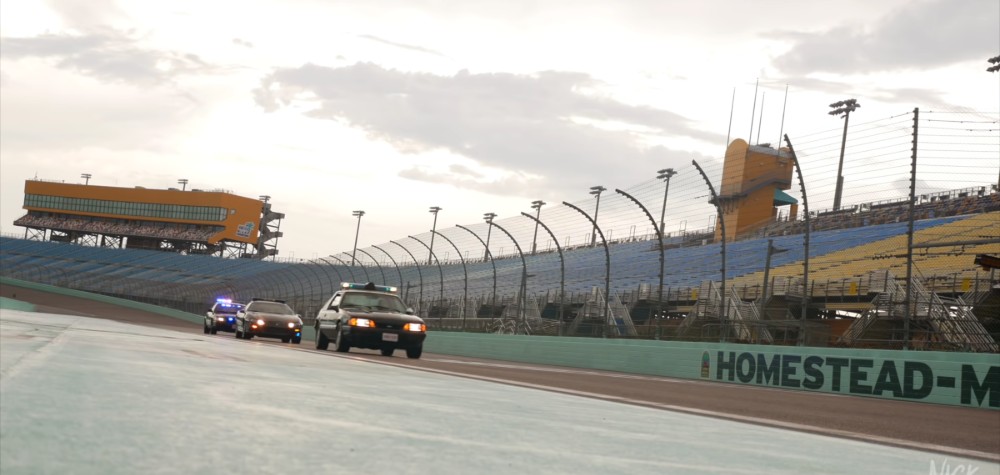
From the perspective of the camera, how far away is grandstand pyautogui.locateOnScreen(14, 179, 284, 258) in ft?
392

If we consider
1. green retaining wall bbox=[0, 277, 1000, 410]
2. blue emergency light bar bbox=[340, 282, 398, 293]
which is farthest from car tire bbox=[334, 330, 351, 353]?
green retaining wall bbox=[0, 277, 1000, 410]

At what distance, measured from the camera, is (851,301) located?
31.8m

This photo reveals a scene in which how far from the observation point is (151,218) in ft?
402

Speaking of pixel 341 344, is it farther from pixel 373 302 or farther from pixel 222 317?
pixel 222 317

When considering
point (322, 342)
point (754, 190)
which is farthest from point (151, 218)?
point (322, 342)

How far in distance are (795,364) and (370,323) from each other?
8.09m

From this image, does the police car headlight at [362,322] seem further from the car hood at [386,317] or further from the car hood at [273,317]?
the car hood at [273,317]

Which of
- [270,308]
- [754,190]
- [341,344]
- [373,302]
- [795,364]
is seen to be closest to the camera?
[795,364]

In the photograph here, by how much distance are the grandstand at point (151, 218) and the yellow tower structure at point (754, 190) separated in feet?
239

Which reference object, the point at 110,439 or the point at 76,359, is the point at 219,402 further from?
the point at 76,359

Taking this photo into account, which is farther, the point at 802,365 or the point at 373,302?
the point at 373,302

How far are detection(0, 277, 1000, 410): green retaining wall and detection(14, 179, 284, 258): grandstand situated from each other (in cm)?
9546

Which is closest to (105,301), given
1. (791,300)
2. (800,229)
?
(800,229)

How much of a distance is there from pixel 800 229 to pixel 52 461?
4981 cm
